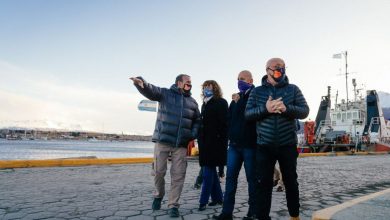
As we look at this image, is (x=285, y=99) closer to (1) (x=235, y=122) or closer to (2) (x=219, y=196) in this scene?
(1) (x=235, y=122)

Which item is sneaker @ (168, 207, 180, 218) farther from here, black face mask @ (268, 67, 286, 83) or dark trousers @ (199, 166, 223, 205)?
black face mask @ (268, 67, 286, 83)

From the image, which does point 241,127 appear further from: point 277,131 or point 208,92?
point 208,92

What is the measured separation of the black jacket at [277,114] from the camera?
306cm

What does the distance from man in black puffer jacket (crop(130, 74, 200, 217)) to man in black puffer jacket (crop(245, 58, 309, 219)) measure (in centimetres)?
110

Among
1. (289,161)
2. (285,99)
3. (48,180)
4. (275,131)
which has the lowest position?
(48,180)

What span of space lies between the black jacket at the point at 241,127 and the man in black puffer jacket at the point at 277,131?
15.4 inches

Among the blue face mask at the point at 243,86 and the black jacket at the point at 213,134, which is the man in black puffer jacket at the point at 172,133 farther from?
the blue face mask at the point at 243,86

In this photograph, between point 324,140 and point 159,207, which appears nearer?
point 159,207

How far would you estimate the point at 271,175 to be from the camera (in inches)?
125

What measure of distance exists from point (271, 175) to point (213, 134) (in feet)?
4.14

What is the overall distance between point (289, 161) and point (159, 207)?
1.93 metres

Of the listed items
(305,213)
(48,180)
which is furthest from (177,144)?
(48,180)

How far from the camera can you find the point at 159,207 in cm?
416

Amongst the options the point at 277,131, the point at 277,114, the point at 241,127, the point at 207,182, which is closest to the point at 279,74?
→ the point at 277,114
